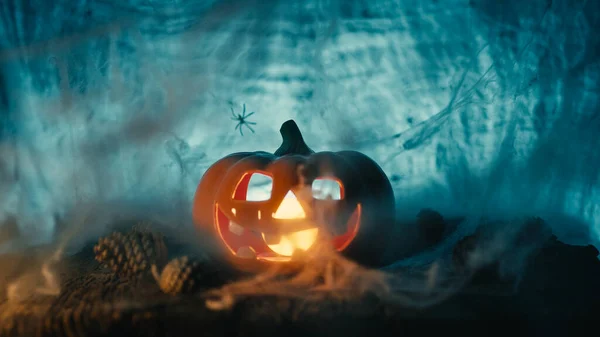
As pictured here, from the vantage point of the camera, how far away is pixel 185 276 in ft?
5.94

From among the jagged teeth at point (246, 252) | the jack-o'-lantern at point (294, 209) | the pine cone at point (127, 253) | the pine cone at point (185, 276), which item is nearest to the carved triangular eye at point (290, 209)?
the jack-o'-lantern at point (294, 209)

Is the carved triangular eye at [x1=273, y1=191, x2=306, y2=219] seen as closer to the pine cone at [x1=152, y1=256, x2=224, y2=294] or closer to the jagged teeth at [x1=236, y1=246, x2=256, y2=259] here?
the jagged teeth at [x1=236, y1=246, x2=256, y2=259]

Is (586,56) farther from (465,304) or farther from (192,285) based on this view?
(192,285)

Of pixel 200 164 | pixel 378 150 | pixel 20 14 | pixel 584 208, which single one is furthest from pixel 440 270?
pixel 20 14

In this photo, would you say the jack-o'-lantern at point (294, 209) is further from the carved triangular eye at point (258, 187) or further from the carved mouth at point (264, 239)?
the carved triangular eye at point (258, 187)

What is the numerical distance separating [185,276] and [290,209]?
0.53m

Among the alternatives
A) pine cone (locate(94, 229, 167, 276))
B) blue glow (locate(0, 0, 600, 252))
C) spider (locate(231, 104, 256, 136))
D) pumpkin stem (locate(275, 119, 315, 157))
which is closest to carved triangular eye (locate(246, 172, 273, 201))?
blue glow (locate(0, 0, 600, 252))

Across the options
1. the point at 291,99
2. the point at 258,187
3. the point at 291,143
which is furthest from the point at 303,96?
the point at 291,143

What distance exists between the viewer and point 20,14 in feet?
9.18

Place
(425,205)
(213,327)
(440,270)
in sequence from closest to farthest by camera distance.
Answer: (213,327)
(440,270)
(425,205)

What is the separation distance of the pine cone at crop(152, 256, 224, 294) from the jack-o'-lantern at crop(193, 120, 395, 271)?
0.27 meters

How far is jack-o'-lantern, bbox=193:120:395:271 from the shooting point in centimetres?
202

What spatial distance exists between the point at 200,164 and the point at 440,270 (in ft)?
5.34

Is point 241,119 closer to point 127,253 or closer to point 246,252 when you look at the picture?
point 246,252
